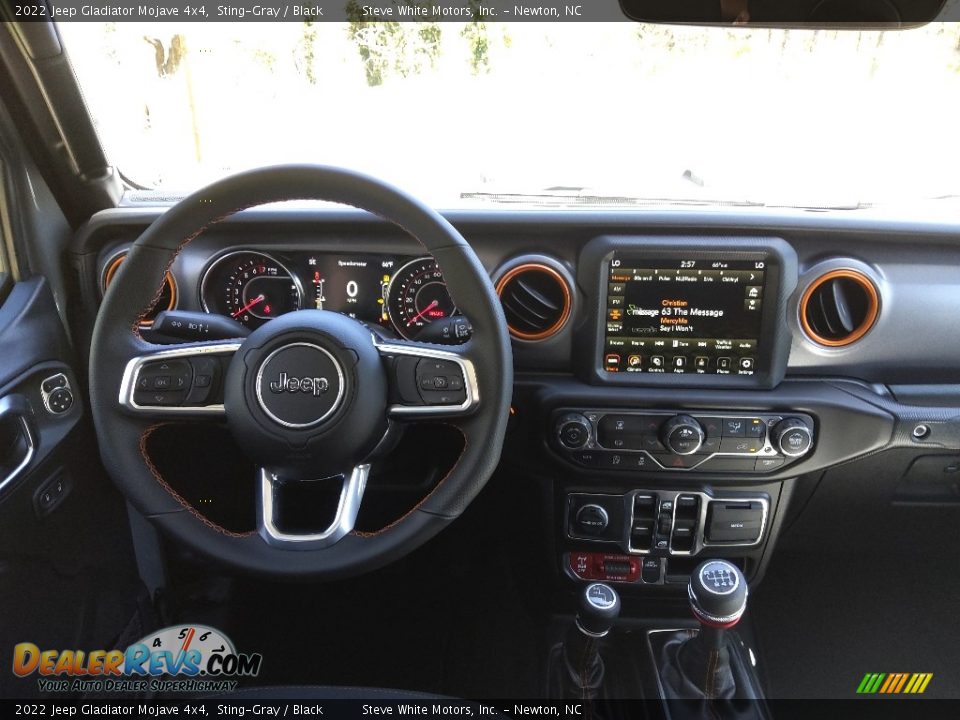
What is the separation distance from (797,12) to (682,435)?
1048 millimetres

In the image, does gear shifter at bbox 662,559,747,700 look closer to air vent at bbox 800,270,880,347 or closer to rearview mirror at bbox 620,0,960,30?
air vent at bbox 800,270,880,347

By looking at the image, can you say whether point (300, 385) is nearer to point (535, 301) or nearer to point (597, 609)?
point (535, 301)

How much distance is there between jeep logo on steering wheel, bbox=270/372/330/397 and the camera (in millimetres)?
1431

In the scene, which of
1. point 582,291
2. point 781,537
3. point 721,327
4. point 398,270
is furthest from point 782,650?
point 398,270

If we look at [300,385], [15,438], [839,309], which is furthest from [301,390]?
[839,309]

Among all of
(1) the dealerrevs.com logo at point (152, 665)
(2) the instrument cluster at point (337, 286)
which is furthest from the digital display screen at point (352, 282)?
(1) the dealerrevs.com logo at point (152, 665)

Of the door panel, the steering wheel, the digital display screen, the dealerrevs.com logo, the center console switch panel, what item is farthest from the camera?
the center console switch panel

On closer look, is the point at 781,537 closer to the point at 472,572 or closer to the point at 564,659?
the point at 564,659

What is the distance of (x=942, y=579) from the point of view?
2.43 m

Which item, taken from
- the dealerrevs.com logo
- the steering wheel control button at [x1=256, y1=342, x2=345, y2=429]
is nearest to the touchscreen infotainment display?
the steering wheel control button at [x1=256, y1=342, x2=345, y2=429]

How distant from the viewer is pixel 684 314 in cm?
197

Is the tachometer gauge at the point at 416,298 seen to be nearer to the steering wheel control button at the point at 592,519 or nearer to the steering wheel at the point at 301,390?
the steering wheel at the point at 301,390

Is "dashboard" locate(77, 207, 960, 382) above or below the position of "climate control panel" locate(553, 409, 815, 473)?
above

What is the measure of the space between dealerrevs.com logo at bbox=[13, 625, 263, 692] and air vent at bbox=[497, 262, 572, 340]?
4.03 ft
